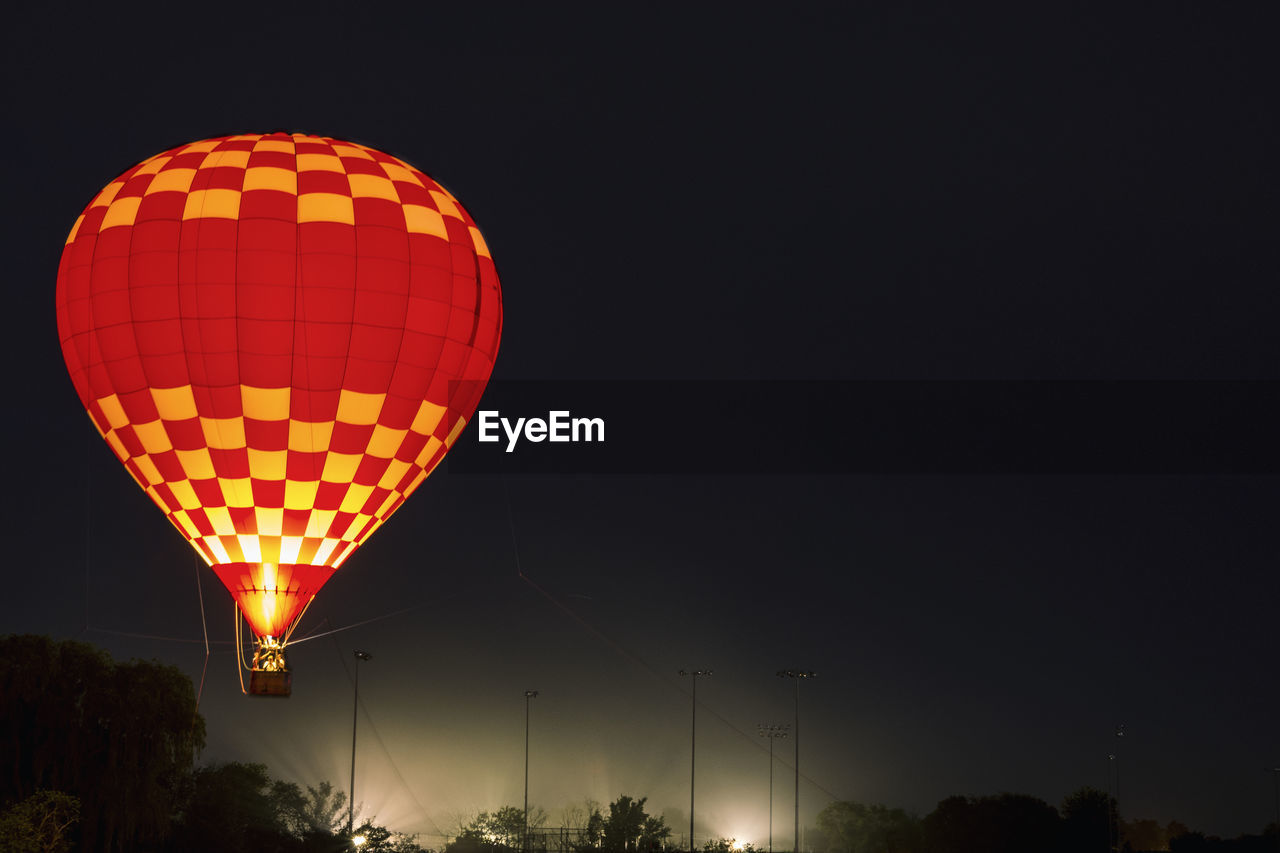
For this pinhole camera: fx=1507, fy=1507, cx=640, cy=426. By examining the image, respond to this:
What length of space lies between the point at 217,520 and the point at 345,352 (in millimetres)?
3981

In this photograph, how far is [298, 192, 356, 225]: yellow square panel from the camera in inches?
1093

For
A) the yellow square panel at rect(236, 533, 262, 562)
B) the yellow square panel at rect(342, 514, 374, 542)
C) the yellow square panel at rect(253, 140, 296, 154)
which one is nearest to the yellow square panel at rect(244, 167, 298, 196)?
the yellow square panel at rect(253, 140, 296, 154)

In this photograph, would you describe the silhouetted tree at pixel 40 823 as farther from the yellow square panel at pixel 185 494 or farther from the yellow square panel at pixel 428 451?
the yellow square panel at pixel 428 451

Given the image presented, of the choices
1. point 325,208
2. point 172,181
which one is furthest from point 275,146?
point 172,181

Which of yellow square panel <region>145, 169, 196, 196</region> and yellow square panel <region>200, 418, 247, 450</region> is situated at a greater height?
yellow square panel <region>145, 169, 196, 196</region>

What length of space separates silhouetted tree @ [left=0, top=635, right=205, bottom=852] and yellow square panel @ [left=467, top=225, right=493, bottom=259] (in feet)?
77.0

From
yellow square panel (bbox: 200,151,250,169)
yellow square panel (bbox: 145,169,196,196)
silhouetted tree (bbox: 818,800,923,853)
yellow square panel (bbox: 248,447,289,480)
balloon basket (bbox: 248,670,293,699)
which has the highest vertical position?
yellow square panel (bbox: 200,151,250,169)

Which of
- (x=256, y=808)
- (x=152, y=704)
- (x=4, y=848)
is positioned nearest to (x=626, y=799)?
(x=256, y=808)

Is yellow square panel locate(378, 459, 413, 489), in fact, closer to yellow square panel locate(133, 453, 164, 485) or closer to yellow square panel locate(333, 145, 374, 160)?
yellow square panel locate(133, 453, 164, 485)

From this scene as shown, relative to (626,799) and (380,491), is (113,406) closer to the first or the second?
(380,491)

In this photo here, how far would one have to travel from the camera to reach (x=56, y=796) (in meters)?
41.9

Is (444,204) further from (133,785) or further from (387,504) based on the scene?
(133,785)

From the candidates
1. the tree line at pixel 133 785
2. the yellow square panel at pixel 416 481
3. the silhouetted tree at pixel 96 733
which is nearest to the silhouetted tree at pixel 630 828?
the tree line at pixel 133 785

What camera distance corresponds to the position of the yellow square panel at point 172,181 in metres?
27.9
